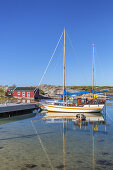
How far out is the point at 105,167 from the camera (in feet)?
33.5

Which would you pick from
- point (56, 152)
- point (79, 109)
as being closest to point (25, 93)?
point (79, 109)

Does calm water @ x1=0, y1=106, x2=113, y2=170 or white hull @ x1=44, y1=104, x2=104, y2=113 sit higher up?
white hull @ x1=44, y1=104, x2=104, y2=113

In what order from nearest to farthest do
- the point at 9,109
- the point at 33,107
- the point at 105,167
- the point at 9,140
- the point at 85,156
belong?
1. the point at 105,167
2. the point at 85,156
3. the point at 9,140
4. the point at 9,109
5. the point at 33,107

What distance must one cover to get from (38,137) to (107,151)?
720 cm

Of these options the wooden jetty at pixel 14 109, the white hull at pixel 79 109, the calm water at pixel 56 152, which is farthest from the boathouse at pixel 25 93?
the calm water at pixel 56 152

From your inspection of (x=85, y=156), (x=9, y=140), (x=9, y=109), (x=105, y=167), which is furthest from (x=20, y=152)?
(x=9, y=109)

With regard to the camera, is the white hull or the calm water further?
the white hull

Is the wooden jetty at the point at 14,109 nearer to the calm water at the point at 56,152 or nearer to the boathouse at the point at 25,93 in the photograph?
the calm water at the point at 56,152

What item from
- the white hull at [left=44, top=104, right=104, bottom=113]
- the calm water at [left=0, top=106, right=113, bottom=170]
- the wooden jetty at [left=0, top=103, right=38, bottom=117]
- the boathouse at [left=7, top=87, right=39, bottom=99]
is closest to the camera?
the calm water at [left=0, top=106, right=113, bottom=170]

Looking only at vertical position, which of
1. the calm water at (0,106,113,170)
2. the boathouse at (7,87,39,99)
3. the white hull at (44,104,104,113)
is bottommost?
the calm water at (0,106,113,170)

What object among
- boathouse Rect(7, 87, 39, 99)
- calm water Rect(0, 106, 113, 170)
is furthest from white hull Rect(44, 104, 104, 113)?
boathouse Rect(7, 87, 39, 99)

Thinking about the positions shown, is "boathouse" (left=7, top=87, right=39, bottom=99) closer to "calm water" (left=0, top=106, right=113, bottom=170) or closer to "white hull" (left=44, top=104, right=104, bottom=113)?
"white hull" (left=44, top=104, right=104, bottom=113)

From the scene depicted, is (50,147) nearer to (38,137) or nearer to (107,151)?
(38,137)

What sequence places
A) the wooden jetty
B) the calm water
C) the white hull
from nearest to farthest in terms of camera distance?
the calm water, the wooden jetty, the white hull
